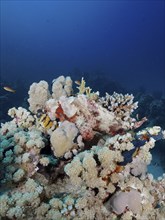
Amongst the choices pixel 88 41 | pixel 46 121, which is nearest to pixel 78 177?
pixel 46 121

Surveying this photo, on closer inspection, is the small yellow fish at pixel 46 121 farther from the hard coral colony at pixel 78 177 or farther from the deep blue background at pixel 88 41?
the deep blue background at pixel 88 41

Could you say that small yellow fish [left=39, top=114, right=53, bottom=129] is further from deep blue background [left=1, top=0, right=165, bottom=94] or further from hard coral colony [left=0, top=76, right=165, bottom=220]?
deep blue background [left=1, top=0, right=165, bottom=94]

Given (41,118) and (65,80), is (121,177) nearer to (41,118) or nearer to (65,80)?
(41,118)

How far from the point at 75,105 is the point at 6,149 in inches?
52.9

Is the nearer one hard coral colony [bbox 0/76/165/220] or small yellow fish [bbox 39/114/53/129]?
hard coral colony [bbox 0/76/165/220]

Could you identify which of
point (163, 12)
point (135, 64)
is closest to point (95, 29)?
point (163, 12)

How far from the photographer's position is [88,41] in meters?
119

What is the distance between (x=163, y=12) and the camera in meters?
96.9

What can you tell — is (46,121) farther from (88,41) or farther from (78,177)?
(88,41)

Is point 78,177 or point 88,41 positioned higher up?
point 88,41

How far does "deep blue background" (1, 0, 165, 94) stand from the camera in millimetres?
47562

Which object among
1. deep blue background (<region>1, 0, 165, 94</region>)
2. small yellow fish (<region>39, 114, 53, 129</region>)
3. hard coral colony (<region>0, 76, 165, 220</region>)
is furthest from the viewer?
deep blue background (<region>1, 0, 165, 94</region>)

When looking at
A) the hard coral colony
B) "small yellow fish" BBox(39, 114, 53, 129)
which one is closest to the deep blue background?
"small yellow fish" BBox(39, 114, 53, 129)

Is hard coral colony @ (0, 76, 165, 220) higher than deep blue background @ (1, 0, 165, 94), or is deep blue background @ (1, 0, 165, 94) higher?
deep blue background @ (1, 0, 165, 94)
